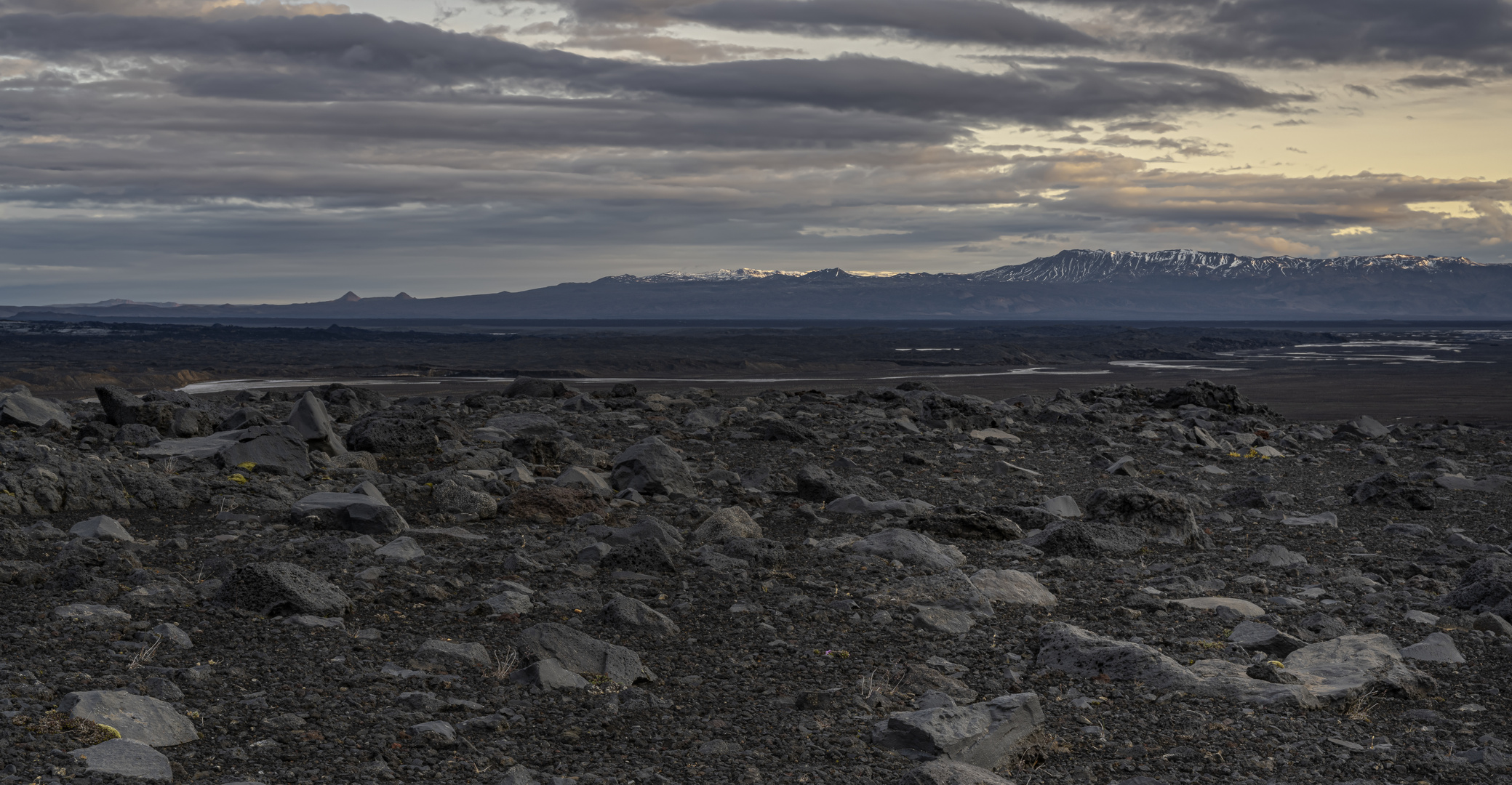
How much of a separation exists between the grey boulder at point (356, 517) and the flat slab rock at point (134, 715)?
3768 millimetres

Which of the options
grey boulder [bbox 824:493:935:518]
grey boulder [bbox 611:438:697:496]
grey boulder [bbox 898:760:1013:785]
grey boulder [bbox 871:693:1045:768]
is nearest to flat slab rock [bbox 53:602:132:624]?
grey boulder [bbox 871:693:1045:768]

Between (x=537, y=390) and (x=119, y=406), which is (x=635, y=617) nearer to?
(x=119, y=406)

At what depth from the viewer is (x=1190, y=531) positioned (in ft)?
32.2

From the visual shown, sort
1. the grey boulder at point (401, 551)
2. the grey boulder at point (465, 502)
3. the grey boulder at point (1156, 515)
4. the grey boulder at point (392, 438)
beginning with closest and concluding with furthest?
the grey boulder at point (401, 551) < the grey boulder at point (465, 502) < the grey boulder at point (1156, 515) < the grey boulder at point (392, 438)

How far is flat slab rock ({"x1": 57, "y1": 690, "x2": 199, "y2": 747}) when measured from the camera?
15.1 feet

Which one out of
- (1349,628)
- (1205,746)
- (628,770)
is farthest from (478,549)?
(1349,628)

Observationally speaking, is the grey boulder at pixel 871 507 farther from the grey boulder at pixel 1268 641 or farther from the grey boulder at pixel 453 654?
the grey boulder at pixel 453 654

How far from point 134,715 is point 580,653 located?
6.79 feet

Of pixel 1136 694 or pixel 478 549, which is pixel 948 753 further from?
pixel 478 549

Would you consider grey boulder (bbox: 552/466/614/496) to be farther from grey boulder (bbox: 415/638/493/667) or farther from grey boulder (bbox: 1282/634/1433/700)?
grey boulder (bbox: 1282/634/1433/700)

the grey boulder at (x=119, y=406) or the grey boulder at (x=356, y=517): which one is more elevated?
the grey boulder at (x=119, y=406)

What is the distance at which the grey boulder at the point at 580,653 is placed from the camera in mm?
5824

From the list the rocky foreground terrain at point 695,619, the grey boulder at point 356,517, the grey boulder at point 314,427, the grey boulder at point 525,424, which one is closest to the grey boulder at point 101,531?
the rocky foreground terrain at point 695,619

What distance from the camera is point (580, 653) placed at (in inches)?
234
